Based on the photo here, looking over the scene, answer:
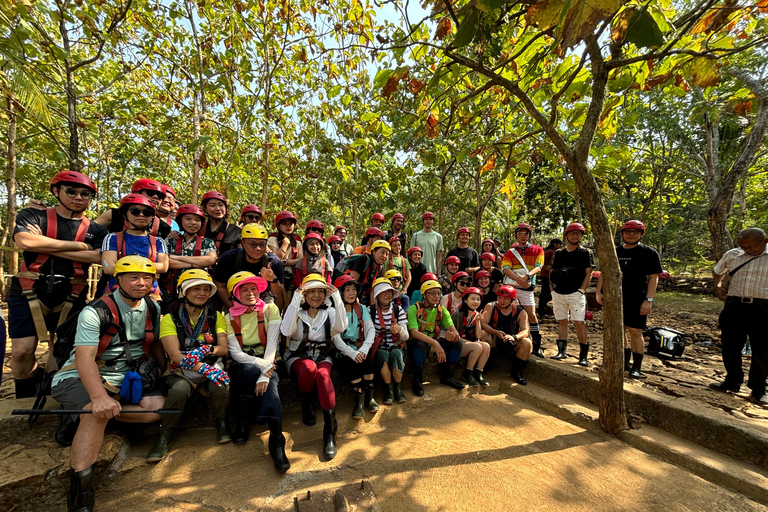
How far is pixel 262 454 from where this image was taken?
10.1ft

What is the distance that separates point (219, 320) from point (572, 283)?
16.5 ft

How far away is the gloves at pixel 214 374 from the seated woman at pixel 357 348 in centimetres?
120

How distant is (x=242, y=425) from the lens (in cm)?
324

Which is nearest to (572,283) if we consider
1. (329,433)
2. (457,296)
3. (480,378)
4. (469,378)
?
(457,296)

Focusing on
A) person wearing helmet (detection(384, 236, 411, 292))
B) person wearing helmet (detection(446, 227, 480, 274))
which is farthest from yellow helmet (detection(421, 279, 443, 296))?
person wearing helmet (detection(446, 227, 480, 274))

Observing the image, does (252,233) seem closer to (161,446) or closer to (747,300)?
(161,446)

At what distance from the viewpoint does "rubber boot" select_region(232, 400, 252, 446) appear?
3191 millimetres

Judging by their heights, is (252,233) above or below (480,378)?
above

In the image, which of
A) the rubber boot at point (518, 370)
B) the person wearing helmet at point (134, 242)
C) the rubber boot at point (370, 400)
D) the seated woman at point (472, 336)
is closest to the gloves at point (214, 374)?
the person wearing helmet at point (134, 242)

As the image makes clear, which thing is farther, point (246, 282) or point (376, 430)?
point (376, 430)

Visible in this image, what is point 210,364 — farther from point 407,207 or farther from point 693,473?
point 407,207

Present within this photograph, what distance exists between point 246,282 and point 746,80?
32.5 ft

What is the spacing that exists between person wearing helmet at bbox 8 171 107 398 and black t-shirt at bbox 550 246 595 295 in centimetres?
604

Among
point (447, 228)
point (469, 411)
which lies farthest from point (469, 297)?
point (447, 228)
